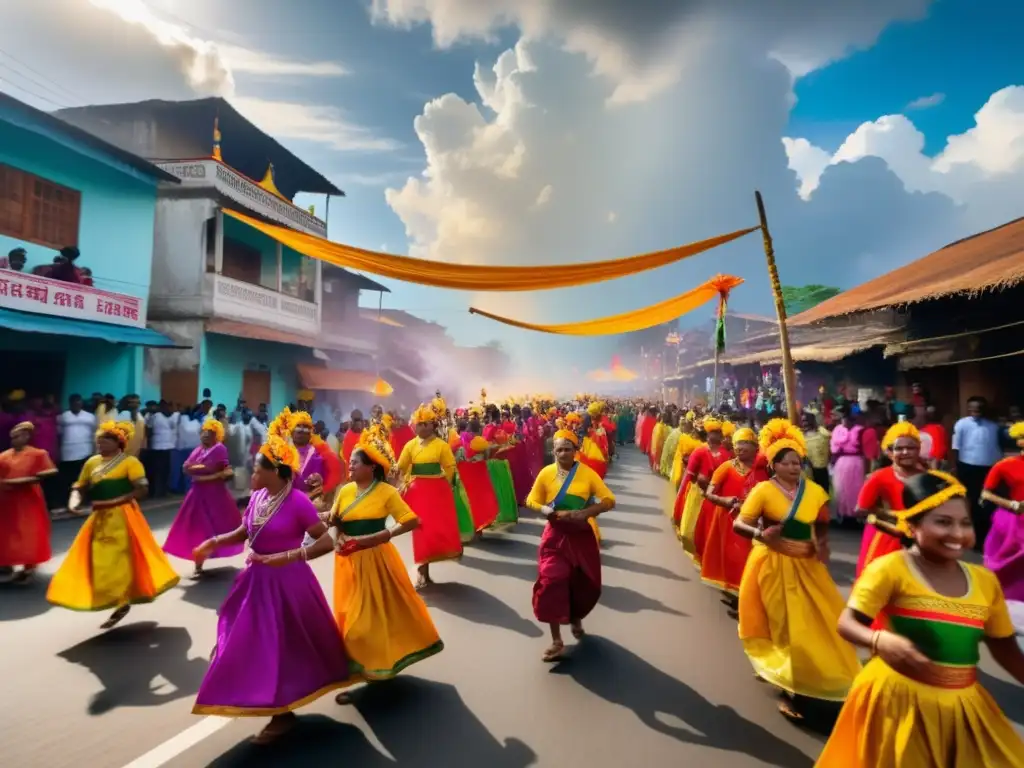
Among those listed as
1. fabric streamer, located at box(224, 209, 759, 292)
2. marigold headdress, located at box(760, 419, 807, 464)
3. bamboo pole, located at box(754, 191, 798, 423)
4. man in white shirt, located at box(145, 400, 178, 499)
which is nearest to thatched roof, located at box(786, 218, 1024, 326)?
bamboo pole, located at box(754, 191, 798, 423)

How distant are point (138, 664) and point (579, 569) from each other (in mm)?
3502

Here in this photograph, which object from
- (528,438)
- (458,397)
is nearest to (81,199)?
(528,438)

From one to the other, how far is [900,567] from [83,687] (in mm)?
5114

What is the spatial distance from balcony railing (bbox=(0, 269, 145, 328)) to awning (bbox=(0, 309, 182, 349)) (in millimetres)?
121

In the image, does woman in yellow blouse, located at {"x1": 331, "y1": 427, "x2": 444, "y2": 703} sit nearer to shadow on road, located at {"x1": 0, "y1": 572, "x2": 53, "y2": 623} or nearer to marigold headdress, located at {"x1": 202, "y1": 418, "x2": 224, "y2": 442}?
marigold headdress, located at {"x1": 202, "y1": 418, "x2": 224, "y2": 442}

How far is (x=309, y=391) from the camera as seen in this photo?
2305cm

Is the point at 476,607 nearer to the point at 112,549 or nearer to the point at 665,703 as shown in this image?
the point at 665,703

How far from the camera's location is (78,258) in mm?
14234

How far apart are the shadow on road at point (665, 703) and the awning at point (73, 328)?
437 inches

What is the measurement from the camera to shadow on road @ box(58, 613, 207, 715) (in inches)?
164

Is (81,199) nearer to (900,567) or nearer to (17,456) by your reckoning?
(17,456)

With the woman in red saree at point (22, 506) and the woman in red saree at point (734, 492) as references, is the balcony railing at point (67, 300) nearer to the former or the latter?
the woman in red saree at point (22, 506)

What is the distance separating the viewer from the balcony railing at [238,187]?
17.4 m

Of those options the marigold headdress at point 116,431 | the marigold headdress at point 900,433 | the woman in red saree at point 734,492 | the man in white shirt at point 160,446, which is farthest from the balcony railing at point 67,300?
the marigold headdress at point 900,433
